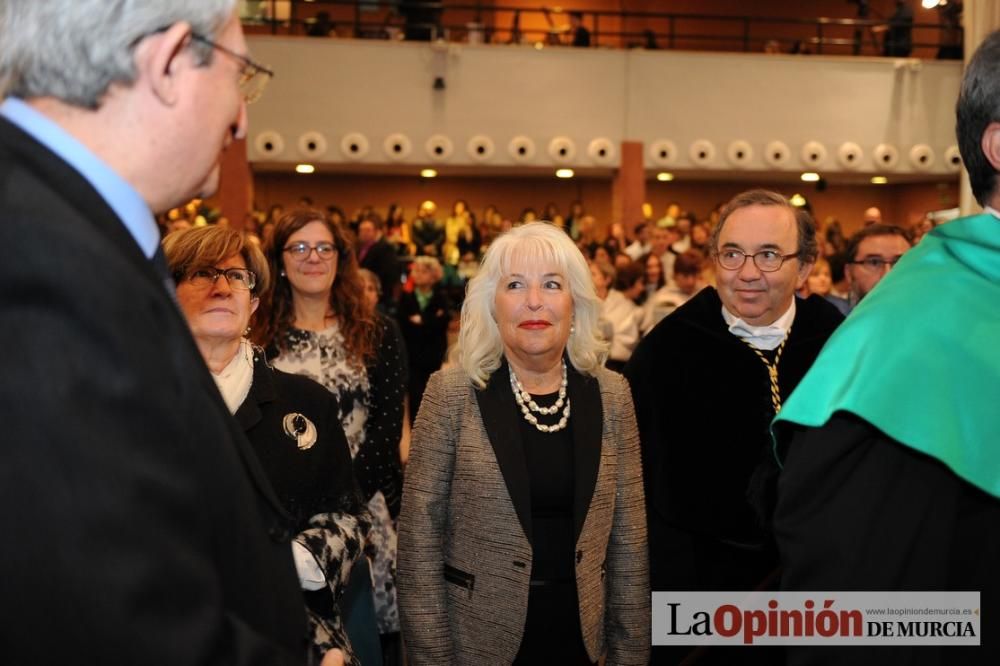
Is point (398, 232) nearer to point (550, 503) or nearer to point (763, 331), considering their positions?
point (763, 331)

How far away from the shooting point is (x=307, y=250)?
13.9 ft

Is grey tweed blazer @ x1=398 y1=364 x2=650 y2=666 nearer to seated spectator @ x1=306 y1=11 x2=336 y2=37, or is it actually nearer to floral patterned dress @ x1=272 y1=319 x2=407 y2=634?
floral patterned dress @ x1=272 y1=319 x2=407 y2=634

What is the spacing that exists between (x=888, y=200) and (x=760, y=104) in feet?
26.7

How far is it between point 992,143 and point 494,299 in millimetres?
1640

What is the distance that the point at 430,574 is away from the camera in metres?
2.81

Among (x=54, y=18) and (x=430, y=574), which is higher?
(x=54, y=18)

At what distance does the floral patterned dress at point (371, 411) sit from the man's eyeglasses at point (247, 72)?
256 centimetres

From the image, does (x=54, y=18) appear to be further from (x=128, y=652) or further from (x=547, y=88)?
(x=547, y=88)

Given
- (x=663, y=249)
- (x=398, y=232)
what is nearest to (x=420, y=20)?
(x=398, y=232)

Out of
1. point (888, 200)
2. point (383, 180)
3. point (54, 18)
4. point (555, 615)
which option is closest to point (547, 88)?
point (383, 180)

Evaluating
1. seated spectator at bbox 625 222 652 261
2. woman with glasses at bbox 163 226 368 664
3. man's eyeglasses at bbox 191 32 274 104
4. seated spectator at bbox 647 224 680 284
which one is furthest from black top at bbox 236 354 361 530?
seated spectator at bbox 625 222 652 261

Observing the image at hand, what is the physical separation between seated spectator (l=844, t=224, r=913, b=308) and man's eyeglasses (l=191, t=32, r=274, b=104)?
397cm

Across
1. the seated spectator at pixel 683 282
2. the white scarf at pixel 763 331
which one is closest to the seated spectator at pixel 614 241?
the seated spectator at pixel 683 282

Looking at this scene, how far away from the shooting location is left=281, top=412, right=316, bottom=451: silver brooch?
265cm
